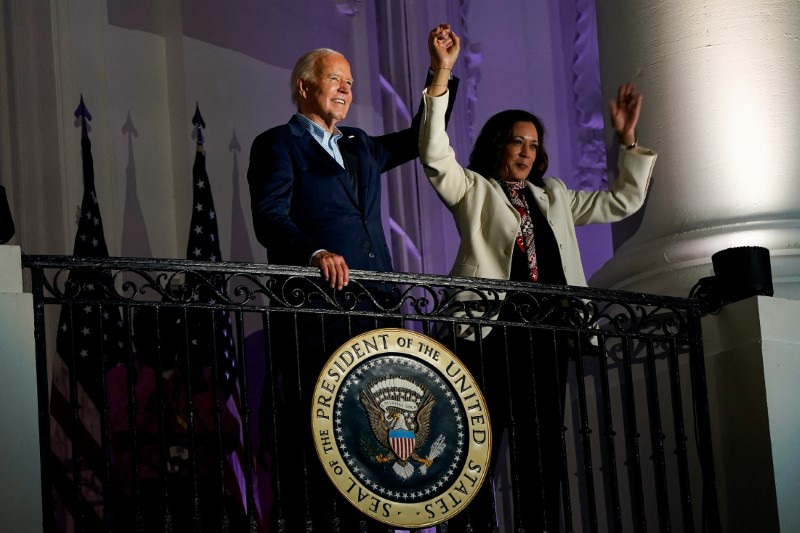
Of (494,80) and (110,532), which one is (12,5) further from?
(110,532)

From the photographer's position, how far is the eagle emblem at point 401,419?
6.76 m

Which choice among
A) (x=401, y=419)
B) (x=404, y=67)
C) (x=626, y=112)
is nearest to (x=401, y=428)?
(x=401, y=419)

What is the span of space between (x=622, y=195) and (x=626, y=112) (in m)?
0.36

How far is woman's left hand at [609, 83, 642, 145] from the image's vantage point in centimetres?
792

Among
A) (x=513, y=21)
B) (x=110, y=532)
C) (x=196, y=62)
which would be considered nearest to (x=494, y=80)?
(x=513, y=21)

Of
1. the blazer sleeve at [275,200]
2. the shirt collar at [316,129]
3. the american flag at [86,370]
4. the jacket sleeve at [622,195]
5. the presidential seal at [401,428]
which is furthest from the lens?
the american flag at [86,370]

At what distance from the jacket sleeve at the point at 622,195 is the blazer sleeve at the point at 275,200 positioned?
4.34 ft

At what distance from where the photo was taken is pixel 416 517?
6.70m

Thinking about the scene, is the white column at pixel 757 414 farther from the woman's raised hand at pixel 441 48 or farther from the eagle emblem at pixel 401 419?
the woman's raised hand at pixel 441 48

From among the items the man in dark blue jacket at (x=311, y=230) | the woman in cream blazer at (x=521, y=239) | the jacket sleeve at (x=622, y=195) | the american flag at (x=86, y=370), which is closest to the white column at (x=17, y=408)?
the man in dark blue jacket at (x=311, y=230)

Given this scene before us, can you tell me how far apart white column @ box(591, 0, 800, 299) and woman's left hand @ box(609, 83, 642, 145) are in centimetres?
25

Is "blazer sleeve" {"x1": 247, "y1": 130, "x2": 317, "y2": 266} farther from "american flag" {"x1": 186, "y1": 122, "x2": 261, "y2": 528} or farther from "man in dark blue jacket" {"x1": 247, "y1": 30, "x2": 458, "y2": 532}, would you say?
"american flag" {"x1": 186, "y1": 122, "x2": 261, "y2": 528}

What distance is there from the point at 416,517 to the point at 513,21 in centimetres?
525

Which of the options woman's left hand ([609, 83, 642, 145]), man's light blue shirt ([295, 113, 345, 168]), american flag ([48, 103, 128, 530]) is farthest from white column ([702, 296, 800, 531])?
american flag ([48, 103, 128, 530])
